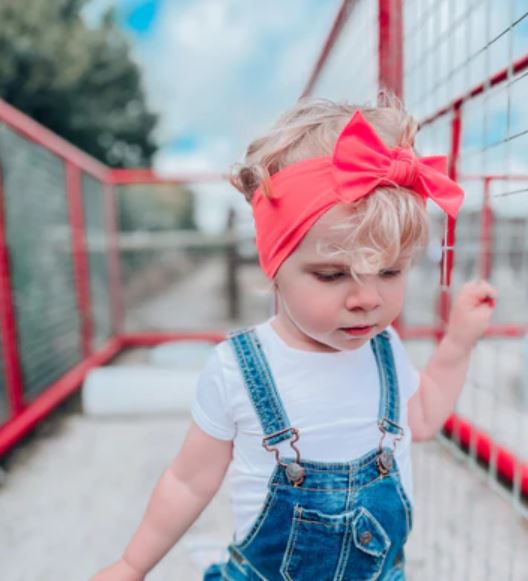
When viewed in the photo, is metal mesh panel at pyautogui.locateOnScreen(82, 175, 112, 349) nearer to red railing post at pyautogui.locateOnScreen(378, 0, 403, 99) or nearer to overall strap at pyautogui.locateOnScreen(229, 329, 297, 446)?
red railing post at pyautogui.locateOnScreen(378, 0, 403, 99)

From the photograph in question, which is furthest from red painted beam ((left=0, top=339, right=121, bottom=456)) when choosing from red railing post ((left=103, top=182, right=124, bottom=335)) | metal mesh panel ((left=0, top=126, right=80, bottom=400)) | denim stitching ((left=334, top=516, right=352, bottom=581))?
denim stitching ((left=334, top=516, right=352, bottom=581))

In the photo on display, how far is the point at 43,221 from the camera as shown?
197cm

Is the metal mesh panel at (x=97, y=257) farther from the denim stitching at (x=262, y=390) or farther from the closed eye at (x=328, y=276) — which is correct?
the closed eye at (x=328, y=276)

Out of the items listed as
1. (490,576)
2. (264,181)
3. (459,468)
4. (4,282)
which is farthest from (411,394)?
(4,282)

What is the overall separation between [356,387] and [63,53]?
10.2m

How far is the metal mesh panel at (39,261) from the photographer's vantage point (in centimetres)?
168

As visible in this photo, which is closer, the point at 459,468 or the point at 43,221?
the point at 459,468

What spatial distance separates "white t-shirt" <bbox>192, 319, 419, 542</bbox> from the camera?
0.67 m

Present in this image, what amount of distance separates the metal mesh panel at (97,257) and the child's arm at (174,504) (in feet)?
6.29

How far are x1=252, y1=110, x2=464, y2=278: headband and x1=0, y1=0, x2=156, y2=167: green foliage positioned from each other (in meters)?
9.10

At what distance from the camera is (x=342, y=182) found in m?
0.56

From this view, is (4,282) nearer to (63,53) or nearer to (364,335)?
(364,335)

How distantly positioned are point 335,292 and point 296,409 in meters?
0.18

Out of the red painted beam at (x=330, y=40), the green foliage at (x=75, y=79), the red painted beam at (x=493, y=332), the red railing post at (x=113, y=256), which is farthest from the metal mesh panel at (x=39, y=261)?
the green foliage at (x=75, y=79)
